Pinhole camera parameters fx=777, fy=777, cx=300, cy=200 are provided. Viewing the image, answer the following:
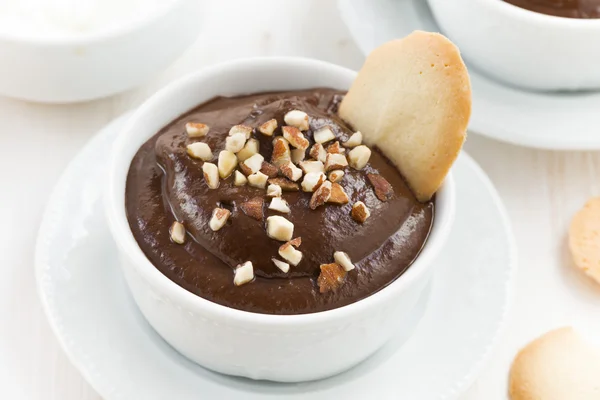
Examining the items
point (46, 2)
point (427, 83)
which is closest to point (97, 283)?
point (427, 83)

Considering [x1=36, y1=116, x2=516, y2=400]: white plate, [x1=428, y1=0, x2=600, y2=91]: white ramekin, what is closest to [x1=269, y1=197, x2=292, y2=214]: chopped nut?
[x1=36, y1=116, x2=516, y2=400]: white plate

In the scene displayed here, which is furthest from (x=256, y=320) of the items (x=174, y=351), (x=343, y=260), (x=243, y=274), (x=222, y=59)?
(x=222, y=59)

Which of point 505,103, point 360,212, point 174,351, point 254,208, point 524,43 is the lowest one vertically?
point 505,103

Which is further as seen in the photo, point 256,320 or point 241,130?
point 241,130

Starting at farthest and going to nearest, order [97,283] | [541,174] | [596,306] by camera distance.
Answer: [541,174], [596,306], [97,283]

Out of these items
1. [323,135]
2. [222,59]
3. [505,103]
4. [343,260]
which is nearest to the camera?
[343,260]

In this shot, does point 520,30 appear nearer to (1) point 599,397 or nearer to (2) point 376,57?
(2) point 376,57

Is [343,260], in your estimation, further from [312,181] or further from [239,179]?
[239,179]
